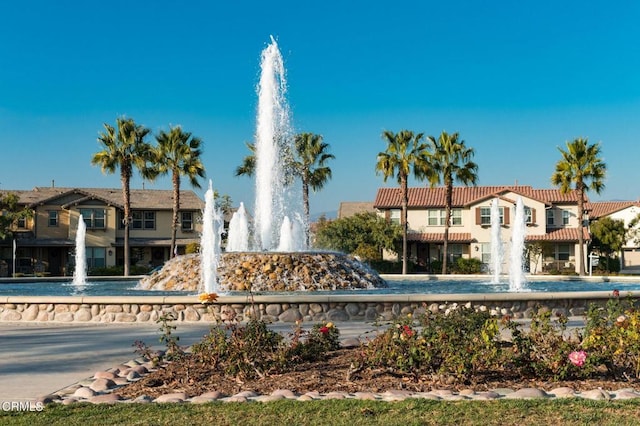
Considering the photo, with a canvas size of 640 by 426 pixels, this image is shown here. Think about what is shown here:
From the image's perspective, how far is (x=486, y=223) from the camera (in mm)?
56281

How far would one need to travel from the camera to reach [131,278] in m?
32.5

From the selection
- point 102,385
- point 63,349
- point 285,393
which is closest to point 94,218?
point 63,349

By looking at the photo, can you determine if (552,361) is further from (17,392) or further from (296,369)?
(17,392)

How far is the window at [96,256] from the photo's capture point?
5572cm

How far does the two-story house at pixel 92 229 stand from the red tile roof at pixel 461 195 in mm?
14404

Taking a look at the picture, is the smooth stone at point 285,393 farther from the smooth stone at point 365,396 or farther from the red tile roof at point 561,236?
the red tile roof at point 561,236

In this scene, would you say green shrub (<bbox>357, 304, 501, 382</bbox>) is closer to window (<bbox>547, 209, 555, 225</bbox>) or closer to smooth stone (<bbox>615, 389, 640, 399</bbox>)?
smooth stone (<bbox>615, 389, 640, 399</bbox>)

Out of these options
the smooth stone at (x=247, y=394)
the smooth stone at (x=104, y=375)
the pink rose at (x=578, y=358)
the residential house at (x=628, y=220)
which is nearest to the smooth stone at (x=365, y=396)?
the smooth stone at (x=247, y=394)

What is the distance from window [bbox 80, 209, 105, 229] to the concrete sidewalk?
41067mm

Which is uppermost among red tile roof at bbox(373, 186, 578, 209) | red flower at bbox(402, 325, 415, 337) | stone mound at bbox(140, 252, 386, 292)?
red tile roof at bbox(373, 186, 578, 209)

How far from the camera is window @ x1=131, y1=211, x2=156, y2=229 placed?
5819cm

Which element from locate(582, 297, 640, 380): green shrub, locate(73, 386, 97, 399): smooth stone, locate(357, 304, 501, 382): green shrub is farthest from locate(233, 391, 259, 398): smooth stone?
locate(582, 297, 640, 380): green shrub

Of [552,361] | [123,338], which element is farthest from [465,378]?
[123,338]

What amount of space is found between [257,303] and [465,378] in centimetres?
743
